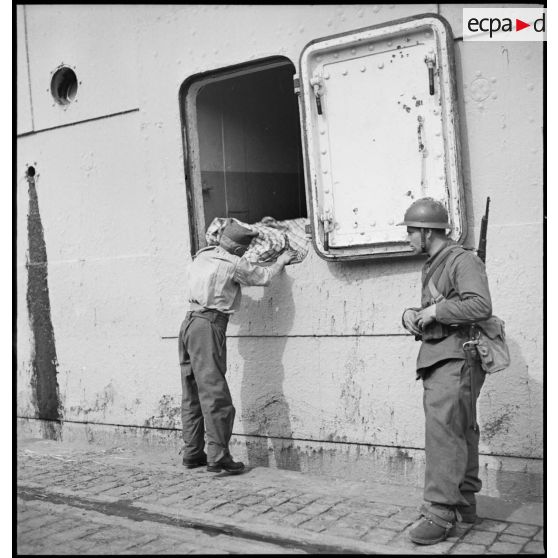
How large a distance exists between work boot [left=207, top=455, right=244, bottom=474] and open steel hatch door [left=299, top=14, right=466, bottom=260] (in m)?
1.67

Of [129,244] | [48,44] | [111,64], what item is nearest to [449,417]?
[129,244]

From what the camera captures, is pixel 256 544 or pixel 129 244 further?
pixel 129 244

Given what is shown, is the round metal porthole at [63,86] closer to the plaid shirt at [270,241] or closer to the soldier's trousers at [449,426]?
the plaid shirt at [270,241]

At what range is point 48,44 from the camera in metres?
6.99

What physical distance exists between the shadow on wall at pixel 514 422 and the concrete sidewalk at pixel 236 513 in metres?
0.13

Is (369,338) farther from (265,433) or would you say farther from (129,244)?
(129,244)

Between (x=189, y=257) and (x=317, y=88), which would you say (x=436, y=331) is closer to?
(x=317, y=88)

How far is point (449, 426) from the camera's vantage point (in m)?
3.96

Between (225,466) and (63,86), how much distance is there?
3858 mm

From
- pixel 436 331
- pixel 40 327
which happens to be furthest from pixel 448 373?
pixel 40 327

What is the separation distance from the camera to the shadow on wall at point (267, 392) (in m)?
5.76

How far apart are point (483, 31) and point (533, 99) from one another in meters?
0.54

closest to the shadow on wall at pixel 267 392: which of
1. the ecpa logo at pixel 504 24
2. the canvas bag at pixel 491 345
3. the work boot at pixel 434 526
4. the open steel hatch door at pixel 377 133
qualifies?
the open steel hatch door at pixel 377 133

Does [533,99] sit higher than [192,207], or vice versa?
[533,99]
